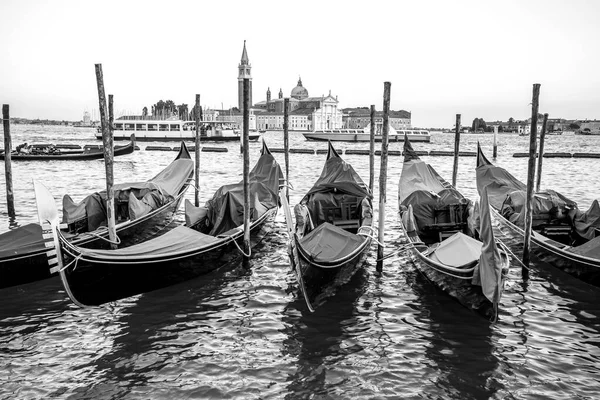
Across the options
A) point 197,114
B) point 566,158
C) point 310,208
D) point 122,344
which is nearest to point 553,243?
point 310,208

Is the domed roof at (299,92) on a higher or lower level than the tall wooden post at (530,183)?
higher

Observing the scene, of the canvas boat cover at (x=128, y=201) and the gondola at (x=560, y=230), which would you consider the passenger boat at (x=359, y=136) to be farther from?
the gondola at (x=560, y=230)

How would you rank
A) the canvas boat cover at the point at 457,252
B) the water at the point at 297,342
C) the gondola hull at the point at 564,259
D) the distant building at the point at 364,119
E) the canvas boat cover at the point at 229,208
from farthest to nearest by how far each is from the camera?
1. the distant building at the point at 364,119
2. the canvas boat cover at the point at 229,208
3. the gondola hull at the point at 564,259
4. the canvas boat cover at the point at 457,252
5. the water at the point at 297,342

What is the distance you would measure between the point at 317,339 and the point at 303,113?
110 meters

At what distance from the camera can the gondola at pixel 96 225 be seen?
260 inches

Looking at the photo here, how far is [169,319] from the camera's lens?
19.7 ft

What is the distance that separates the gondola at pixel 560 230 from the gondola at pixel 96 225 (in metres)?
6.16

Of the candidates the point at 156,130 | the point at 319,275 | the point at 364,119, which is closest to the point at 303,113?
the point at 364,119

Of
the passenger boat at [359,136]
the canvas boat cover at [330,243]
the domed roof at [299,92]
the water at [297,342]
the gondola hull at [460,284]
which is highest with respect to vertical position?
the domed roof at [299,92]

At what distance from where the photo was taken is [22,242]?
271 inches

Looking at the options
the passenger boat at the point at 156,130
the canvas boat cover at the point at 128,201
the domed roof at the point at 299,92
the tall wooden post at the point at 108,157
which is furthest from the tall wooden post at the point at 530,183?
the domed roof at the point at 299,92

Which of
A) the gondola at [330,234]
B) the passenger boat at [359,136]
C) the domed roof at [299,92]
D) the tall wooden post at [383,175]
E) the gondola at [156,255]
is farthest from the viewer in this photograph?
the domed roof at [299,92]

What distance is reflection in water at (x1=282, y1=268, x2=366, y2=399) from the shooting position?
4699mm

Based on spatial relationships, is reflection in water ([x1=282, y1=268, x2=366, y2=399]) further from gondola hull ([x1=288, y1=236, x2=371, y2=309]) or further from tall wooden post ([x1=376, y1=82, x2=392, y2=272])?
tall wooden post ([x1=376, y1=82, x2=392, y2=272])
